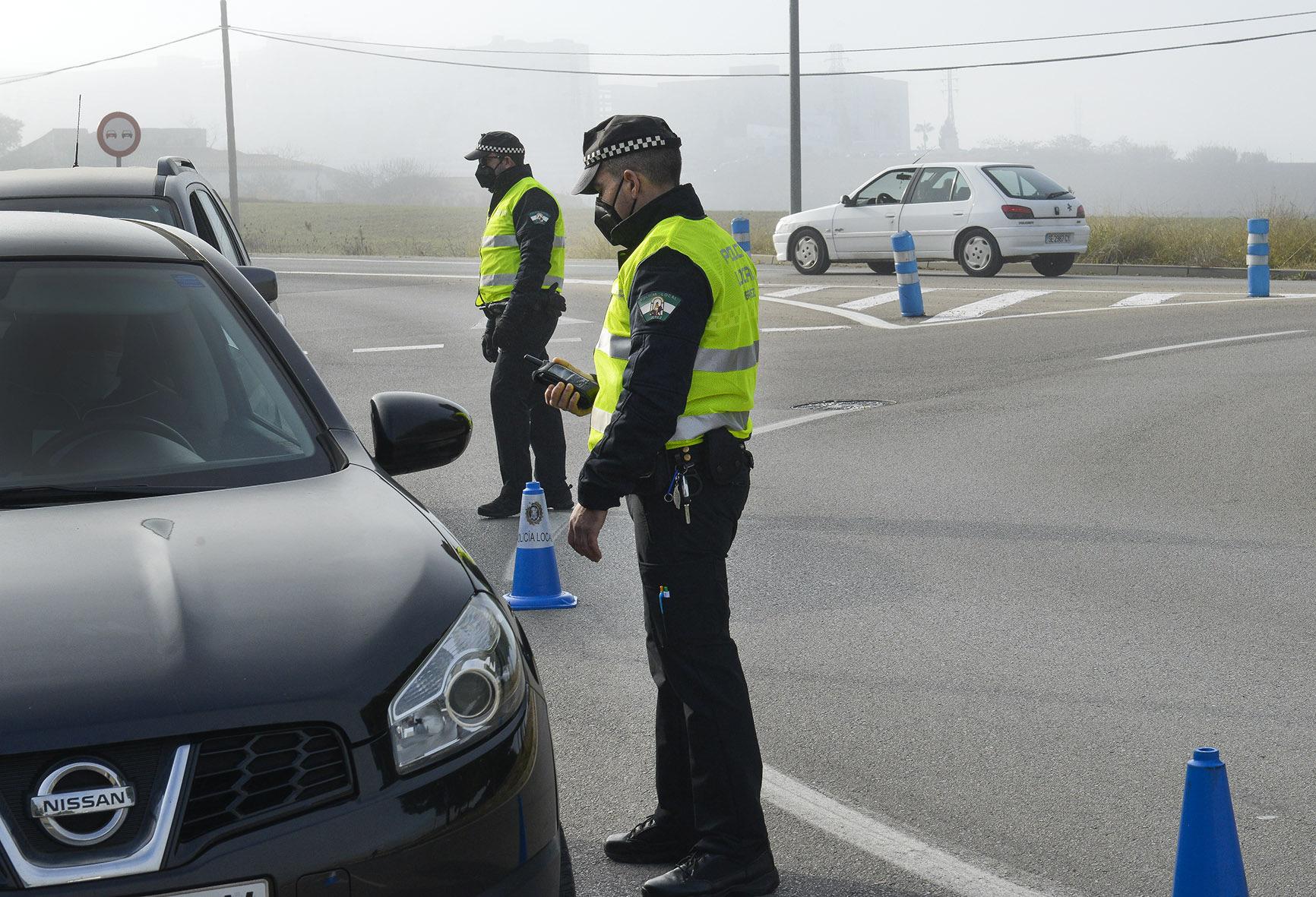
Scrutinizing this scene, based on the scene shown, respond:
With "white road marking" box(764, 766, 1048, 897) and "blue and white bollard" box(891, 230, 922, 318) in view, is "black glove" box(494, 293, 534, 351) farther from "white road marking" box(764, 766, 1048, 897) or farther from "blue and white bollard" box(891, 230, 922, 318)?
"blue and white bollard" box(891, 230, 922, 318)

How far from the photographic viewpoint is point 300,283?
2745 cm

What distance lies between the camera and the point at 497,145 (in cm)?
853

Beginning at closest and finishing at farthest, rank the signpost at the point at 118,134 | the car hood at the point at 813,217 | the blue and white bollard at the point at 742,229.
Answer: the car hood at the point at 813,217, the blue and white bollard at the point at 742,229, the signpost at the point at 118,134

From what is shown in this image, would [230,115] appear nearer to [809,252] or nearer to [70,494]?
[809,252]

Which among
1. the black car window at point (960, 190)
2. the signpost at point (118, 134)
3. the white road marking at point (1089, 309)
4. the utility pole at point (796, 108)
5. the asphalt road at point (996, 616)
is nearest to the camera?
the asphalt road at point (996, 616)

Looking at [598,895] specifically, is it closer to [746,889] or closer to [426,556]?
[746,889]

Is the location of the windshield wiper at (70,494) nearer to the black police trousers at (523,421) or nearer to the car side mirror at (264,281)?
the car side mirror at (264,281)

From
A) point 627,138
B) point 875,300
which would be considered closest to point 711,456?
point 627,138

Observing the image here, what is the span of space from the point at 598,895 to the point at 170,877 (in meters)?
1.70

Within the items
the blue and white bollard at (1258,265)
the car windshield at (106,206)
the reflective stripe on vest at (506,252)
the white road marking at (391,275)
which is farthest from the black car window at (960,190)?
the car windshield at (106,206)

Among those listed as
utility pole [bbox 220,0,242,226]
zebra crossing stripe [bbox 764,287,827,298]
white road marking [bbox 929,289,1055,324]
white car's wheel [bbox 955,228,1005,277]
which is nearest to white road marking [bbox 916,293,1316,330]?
white road marking [bbox 929,289,1055,324]

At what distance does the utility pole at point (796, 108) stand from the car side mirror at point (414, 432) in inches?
1258

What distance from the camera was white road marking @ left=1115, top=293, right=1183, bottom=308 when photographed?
1869 cm

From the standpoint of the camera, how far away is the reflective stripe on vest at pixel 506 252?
8.54 meters
